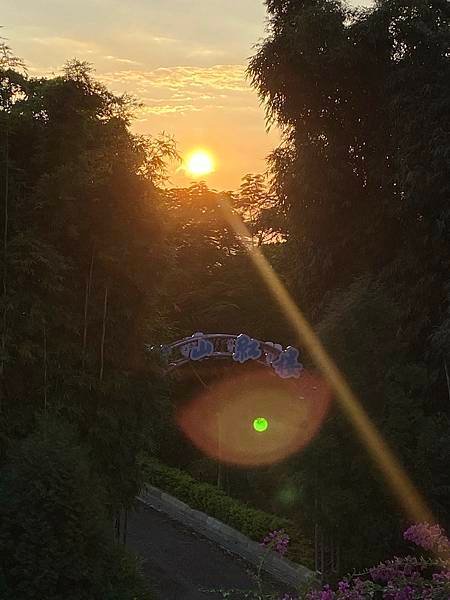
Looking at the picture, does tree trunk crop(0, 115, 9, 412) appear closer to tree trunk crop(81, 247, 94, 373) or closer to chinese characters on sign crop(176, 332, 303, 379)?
tree trunk crop(81, 247, 94, 373)

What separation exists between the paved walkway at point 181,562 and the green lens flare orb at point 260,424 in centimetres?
265

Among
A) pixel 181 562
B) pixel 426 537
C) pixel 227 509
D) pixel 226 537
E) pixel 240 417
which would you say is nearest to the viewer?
pixel 426 537

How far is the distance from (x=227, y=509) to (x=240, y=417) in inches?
121

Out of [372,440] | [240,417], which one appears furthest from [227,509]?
[372,440]

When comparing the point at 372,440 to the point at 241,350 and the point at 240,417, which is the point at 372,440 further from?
the point at 240,417

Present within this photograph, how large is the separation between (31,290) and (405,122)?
6.92m

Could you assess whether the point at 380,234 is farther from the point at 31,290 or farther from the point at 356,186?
the point at 31,290

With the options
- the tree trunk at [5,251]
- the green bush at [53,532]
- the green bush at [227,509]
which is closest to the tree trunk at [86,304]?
the tree trunk at [5,251]

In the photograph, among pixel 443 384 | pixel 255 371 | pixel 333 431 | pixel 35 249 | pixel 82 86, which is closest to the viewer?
pixel 35 249

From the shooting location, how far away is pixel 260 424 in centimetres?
1441

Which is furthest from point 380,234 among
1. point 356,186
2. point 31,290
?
point 31,290

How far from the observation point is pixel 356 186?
12141mm

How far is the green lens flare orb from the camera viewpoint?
14.3 meters

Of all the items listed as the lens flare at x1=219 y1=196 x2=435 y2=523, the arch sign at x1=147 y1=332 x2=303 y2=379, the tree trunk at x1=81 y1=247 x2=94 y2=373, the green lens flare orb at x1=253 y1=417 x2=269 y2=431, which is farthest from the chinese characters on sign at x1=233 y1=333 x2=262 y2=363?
the tree trunk at x1=81 y1=247 x2=94 y2=373
